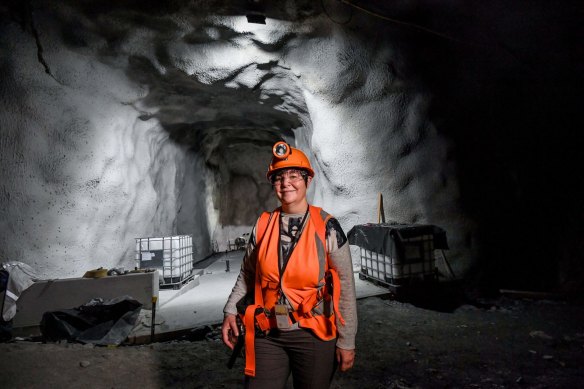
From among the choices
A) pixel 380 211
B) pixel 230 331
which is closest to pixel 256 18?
pixel 380 211

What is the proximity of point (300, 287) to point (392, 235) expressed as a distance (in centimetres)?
427

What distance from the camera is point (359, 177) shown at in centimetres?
750

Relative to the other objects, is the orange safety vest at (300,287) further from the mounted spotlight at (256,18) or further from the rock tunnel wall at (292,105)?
the rock tunnel wall at (292,105)

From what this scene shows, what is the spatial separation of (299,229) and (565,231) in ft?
25.8

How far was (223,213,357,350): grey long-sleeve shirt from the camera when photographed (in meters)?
1.74

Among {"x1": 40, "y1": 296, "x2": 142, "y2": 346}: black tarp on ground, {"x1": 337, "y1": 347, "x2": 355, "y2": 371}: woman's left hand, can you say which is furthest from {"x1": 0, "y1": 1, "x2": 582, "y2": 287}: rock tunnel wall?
{"x1": 337, "y1": 347, "x2": 355, "y2": 371}: woman's left hand

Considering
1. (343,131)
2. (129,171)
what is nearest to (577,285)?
(343,131)

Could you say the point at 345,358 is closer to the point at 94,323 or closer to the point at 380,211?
the point at 94,323

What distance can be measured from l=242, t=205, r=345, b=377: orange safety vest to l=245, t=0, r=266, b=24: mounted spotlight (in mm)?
5716

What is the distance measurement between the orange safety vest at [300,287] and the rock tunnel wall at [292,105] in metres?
5.89

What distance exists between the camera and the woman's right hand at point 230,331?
1858mm

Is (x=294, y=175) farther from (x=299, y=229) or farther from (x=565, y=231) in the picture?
(x=565, y=231)

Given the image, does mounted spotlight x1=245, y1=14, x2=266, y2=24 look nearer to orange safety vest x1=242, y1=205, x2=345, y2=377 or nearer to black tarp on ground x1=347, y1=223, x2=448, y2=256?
black tarp on ground x1=347, y1=223, x2=448, y2=256

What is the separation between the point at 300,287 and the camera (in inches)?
68.1
